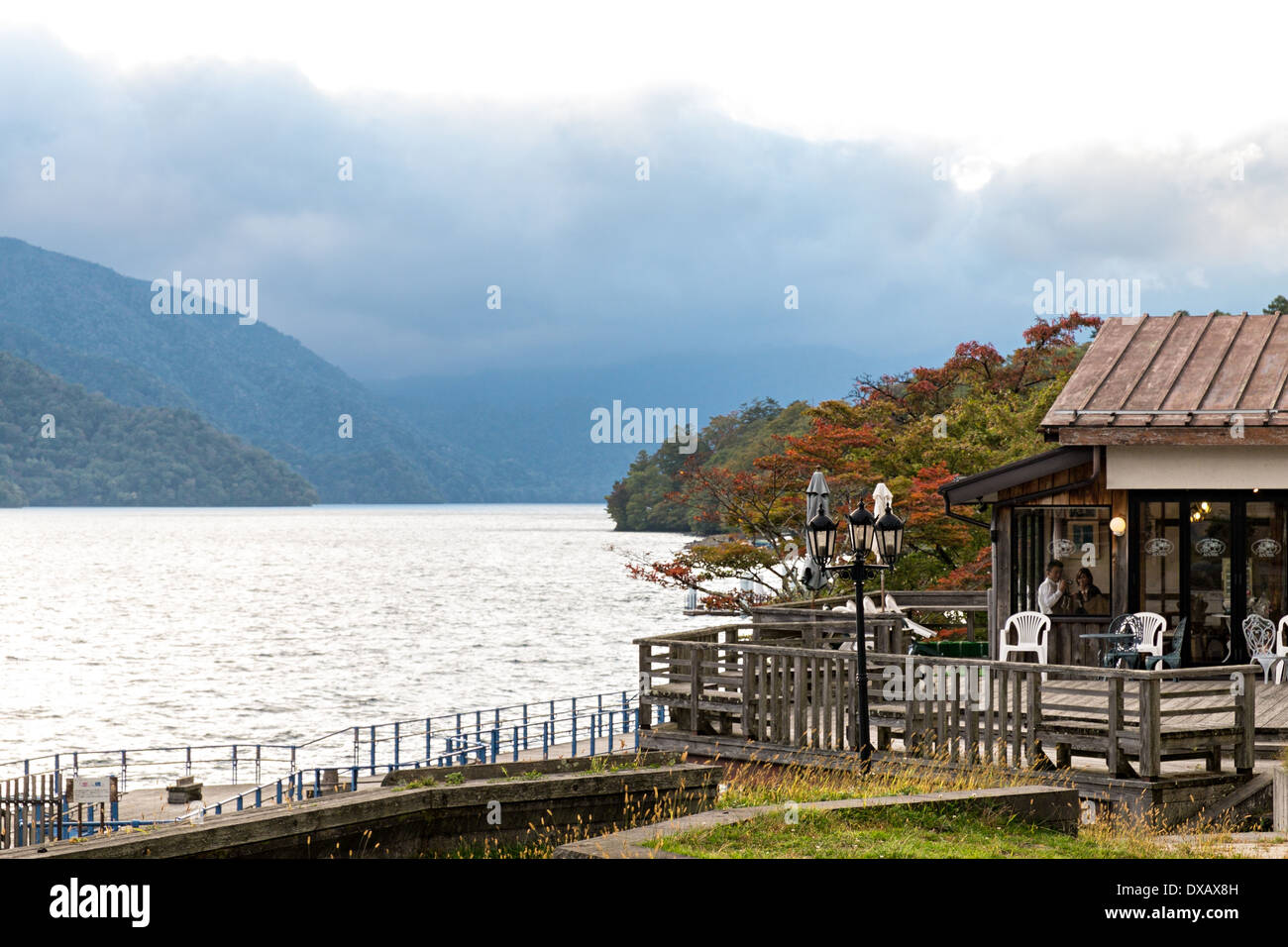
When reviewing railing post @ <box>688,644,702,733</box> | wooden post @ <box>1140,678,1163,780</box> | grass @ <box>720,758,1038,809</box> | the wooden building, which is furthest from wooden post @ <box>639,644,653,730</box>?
wooden post @ <box>1140,678,1163,780</box>

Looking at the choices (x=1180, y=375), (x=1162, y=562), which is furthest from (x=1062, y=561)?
(x=1180, y=375)

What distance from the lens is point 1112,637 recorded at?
16188 mm

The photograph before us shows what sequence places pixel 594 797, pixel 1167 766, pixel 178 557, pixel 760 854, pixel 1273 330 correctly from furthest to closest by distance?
pixel 178 557, pixel 1273 330, pixel 1167 766, pixel 594 797, pixel 760 854

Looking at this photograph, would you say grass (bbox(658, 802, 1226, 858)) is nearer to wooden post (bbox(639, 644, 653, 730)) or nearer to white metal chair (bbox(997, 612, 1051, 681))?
wooden post (bbox(639, 644, 653, 730))

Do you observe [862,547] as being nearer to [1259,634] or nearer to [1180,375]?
[1259,634]

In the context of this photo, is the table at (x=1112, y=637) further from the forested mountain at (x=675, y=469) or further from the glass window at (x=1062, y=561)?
the forested mountain at (x=675, y=469)

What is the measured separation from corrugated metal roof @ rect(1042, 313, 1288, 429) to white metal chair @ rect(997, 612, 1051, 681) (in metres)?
2.63

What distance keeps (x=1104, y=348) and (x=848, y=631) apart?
20.1ft

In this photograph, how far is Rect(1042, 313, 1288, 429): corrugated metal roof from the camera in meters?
17.3

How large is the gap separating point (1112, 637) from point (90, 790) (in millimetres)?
19058

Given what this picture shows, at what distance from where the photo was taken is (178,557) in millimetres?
150125

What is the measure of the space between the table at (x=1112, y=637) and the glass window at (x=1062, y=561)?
521mm
